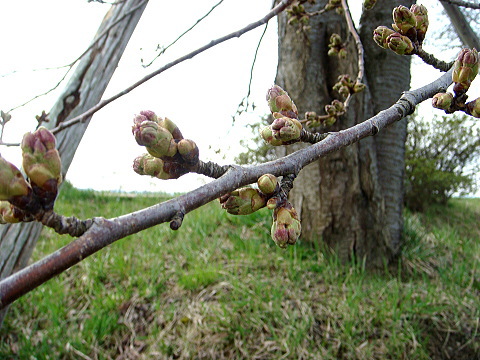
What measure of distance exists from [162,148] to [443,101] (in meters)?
0.58

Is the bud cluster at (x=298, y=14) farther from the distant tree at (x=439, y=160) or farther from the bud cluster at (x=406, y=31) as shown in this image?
the distant tree at (x=439, y=160)

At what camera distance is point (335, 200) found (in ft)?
9.68

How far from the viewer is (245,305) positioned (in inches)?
98.7

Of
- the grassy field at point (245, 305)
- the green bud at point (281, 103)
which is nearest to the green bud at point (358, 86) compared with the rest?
the green bud at point (281, 103)

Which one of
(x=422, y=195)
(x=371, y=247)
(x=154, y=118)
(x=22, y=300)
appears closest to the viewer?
(x=154, y=118)

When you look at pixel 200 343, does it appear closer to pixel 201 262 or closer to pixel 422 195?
pixel 201 262

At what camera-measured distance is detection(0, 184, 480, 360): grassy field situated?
2338mm

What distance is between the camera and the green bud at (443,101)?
0.81 metres

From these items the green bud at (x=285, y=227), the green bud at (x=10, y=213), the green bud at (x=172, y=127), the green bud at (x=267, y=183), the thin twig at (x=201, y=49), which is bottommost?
the green bud at (x=285, y=227)

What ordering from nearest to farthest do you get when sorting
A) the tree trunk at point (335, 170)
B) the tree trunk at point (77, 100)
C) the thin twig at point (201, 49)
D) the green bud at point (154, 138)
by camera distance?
the green bud at point (154, 138) → the thin twig at point (201, 49) → the tree trunk at point (77, 100) → the tree trunk at point (335, 170)

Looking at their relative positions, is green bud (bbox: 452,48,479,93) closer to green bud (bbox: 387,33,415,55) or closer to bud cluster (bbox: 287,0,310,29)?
green bud (bbox: 387,33,415,55)

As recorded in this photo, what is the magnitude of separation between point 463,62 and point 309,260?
235 centimetres

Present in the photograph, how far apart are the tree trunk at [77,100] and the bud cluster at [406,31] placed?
162 cm

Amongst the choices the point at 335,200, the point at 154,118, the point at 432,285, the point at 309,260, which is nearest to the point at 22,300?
the point at 309,260
